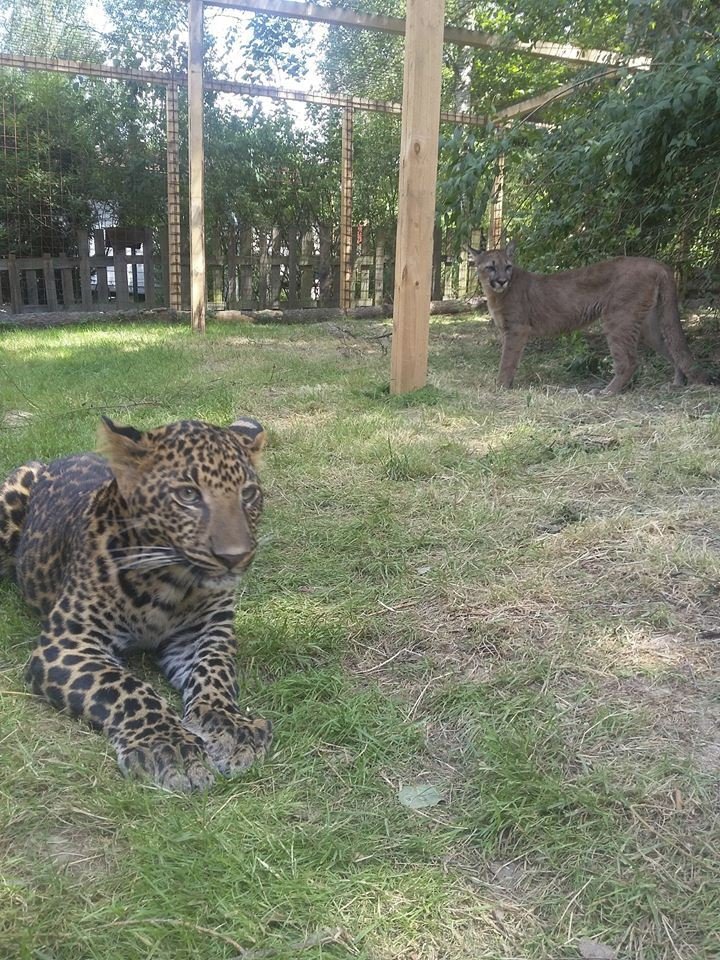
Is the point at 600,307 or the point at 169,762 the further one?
the point at 600,307

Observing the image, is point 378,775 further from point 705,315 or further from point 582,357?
point 705,315

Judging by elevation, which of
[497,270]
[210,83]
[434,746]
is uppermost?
[210,83]

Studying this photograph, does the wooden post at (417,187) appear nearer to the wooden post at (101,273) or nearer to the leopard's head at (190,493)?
the leopard's head at (190,493)

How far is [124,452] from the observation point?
9.43 ft

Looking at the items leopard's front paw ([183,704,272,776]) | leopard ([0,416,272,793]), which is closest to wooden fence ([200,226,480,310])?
leopard ([0,416,272,793])

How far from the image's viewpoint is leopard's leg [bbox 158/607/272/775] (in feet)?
8.22

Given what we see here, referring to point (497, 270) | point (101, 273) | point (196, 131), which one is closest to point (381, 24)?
point (196, 131)

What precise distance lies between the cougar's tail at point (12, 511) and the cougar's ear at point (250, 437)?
1242 mm

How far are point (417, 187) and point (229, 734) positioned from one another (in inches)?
227

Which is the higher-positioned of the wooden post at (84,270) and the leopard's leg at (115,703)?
the wooden post at (84,270)

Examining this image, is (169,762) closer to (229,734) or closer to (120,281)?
(229,734)

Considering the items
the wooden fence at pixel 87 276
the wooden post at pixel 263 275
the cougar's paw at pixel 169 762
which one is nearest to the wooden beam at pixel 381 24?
the wooden fence at pixel 87 276

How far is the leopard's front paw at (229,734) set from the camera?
247 cm

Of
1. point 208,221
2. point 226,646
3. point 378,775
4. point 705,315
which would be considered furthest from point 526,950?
point 208,221
